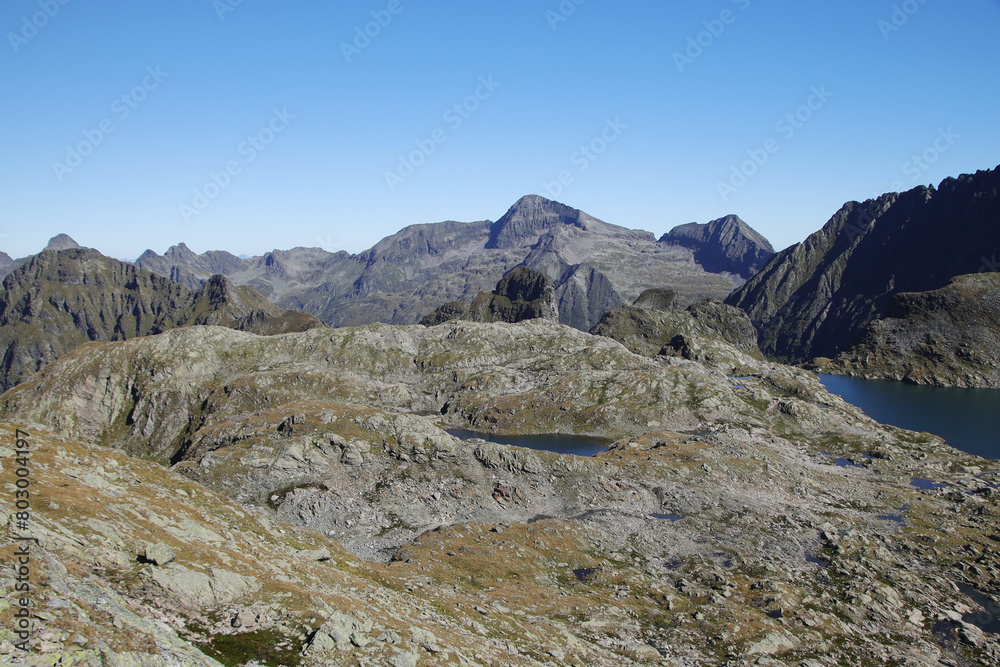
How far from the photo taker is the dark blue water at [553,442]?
14162cm

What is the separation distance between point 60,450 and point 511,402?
5441 inches

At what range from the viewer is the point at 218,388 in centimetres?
16788

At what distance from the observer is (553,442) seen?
150m

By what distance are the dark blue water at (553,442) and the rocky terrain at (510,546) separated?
11205 mm

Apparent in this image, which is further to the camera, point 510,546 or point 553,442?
point 553,442

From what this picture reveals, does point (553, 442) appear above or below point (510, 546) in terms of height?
above

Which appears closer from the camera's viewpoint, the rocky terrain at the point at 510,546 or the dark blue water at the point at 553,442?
the rocky terrain at the point at 510,546

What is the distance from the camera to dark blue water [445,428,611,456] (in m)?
142

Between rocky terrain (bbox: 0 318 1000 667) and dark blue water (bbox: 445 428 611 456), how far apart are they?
36.8 ft

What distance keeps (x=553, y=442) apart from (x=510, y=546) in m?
83.3

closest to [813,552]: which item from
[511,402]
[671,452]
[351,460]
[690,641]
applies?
[690,641]

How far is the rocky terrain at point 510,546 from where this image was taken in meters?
28.0

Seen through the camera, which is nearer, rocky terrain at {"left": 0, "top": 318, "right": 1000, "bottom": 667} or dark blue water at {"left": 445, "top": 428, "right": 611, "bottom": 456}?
rocky terrain at {"left": 0, "top": 318, "right": 1000, "bottom": 667}

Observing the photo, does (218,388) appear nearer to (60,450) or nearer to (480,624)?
(60,450)
